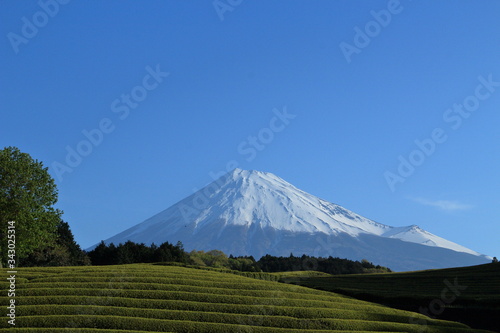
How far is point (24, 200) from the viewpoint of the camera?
5516 cm

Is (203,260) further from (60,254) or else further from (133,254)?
(60,254)

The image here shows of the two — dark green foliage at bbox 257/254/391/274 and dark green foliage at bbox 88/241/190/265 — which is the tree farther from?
dark green foliage at bbox 257/254/391/274

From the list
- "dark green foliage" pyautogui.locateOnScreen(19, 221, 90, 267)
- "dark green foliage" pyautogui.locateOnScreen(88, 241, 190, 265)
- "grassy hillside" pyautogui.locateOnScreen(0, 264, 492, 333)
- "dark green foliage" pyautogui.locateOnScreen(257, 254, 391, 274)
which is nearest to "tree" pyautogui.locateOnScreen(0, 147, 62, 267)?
"dark green foliage" pyautogui.locateOnScreen(19, 221, 90, 267)

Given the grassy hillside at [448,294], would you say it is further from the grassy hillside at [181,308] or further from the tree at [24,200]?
the tree at [24,200]

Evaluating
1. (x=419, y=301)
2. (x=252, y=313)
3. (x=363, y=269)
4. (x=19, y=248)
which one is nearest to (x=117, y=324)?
(x=252, y=313)

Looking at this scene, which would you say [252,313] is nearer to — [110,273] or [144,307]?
[144,307]

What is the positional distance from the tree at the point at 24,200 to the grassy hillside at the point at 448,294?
25.3 meters

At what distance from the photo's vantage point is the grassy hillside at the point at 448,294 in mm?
36188

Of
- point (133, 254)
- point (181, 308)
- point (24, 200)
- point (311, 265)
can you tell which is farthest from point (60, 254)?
point (311, 265)

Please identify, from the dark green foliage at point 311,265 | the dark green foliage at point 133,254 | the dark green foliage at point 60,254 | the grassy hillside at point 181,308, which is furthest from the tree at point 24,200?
the dark green foliage at point 311,265

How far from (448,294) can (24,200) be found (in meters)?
39.7

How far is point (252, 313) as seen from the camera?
32.1 meters

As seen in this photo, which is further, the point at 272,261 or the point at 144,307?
the point at 272,261

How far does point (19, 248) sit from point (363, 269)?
76.5m
